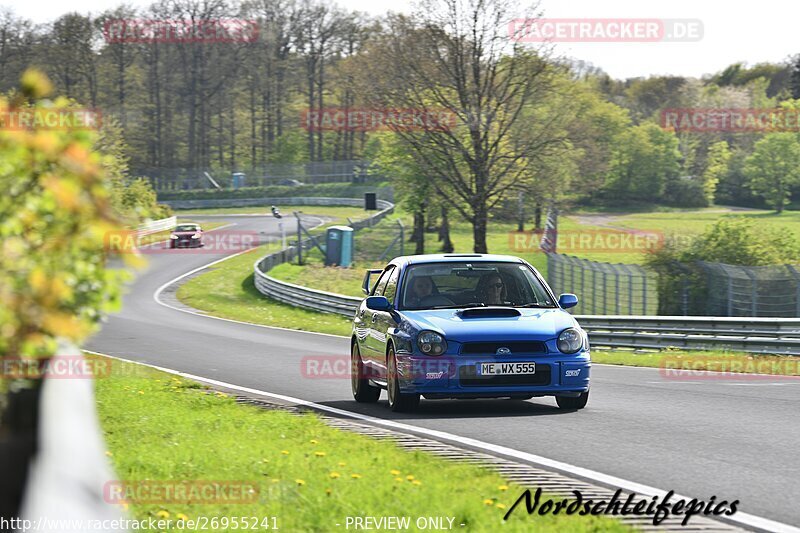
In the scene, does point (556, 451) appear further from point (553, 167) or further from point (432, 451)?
point (553, 167)

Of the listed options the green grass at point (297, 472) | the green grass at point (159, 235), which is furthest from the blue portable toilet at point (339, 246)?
the green grass at point (297, 472)

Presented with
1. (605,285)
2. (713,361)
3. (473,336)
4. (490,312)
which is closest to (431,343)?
(473,336)

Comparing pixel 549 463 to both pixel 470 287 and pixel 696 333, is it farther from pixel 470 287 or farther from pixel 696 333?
pixel 696 333

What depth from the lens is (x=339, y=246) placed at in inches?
2176

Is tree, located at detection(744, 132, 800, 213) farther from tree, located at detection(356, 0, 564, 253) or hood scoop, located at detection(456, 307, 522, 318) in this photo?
hood scoop, located at detection(456, 307, 522, 318)

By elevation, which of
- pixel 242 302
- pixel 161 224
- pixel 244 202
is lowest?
pixel 242 302

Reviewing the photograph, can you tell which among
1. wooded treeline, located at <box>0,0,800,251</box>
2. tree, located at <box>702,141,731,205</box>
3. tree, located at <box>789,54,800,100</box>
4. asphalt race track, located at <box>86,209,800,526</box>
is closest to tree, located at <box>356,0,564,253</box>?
wooded treeline, located at <box>0,0,800,251</box>

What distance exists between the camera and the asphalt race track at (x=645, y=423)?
789cm

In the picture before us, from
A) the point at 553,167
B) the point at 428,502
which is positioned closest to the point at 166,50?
the point at 553,167

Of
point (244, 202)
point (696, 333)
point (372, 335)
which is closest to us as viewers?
point (372, 335)

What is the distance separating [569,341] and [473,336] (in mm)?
991

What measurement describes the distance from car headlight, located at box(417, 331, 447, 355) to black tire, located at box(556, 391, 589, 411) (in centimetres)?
152

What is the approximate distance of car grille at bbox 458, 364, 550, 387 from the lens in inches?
463

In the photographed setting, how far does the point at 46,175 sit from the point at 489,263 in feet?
30.7
